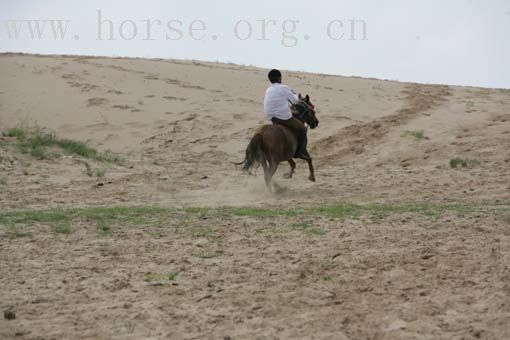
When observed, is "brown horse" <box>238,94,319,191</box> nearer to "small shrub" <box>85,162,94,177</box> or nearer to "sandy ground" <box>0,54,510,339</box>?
"sandy ground" <box>0,54,510,339</box>

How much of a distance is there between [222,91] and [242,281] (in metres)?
14.8

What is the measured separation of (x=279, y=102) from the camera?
41.3 feet

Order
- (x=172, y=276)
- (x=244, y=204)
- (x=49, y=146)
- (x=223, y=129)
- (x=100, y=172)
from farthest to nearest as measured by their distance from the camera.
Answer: (x=223, y=129), (x=49, y=146), (x=100, y=172), (x=244, y=204), (x=172, y=276)

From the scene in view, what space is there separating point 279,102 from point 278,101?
0.02 m

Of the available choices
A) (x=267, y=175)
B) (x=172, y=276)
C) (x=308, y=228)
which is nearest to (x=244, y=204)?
(x=267, y=175)

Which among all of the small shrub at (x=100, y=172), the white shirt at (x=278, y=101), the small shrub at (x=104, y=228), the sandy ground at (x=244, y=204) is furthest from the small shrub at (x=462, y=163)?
the small shrub at (x=104, y=228)

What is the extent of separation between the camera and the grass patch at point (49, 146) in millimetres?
14703

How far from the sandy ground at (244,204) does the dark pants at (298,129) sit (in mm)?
688

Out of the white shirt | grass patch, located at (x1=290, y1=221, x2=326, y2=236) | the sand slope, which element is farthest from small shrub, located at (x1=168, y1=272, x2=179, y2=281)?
the white shirt

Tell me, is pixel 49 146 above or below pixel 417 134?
below

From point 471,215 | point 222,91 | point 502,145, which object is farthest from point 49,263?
point 222,91

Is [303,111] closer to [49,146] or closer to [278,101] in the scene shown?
[278,101]

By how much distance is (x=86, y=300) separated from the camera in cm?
627

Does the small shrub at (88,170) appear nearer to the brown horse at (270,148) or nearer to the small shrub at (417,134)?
the brown horse at (270,148)
